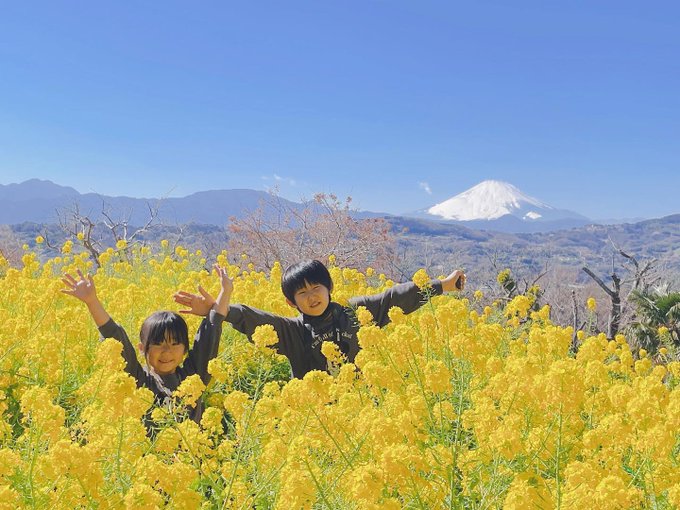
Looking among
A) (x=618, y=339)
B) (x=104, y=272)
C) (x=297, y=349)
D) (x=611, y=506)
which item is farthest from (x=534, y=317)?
(x=104, y=272)

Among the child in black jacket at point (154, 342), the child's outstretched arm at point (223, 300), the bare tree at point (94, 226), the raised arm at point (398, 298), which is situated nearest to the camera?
the child in black jacket at point (154, 342)

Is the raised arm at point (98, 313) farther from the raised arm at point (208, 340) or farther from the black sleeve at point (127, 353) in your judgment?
the raised arm at point (208, 340)

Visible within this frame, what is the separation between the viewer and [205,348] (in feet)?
13.8

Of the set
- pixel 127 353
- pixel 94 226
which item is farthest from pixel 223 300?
pixel 94 226

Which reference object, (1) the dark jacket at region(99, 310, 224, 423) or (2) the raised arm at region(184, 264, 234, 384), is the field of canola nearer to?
(1) the dark jacket at region(99, 310, 224, 423)

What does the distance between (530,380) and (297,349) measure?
256 cm

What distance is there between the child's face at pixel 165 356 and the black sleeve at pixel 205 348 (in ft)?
0.86

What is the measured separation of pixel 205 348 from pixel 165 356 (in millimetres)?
363

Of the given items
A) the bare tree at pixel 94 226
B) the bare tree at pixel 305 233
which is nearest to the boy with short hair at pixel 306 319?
the bare tree at pixel 94 226

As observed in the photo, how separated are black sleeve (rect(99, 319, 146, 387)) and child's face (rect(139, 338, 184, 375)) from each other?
0.11 metres

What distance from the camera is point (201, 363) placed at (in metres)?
4.26

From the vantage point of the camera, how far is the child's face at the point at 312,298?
4.59 m

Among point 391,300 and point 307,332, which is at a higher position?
point 391,300

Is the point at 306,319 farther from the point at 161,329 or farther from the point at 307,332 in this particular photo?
the point at 161,329
